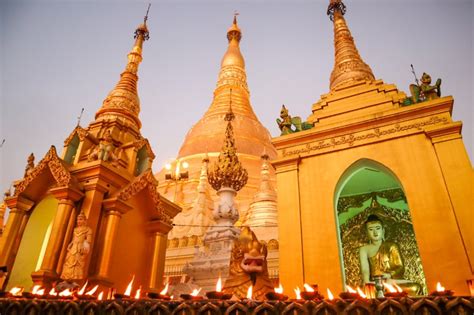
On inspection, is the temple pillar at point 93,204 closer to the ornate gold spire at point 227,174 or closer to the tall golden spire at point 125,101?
the tall golden spire at point 125,101

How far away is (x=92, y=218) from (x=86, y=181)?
97 centimetres

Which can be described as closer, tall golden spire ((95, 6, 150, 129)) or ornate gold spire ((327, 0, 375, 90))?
ornate gold spire ((327, 0, 375, 90))

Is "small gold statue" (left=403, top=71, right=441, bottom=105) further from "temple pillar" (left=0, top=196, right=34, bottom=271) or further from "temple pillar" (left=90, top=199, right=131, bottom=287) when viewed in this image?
"temple pillar" (left=0, top=196, right=34, bottom=271)

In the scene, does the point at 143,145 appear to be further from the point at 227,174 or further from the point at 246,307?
the point at 246,307

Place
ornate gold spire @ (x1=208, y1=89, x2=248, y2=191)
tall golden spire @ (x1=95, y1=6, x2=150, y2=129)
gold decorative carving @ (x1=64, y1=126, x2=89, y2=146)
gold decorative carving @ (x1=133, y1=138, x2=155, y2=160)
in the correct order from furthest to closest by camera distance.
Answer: ornate gold spire @ (x1=208, y1=89, x2=248, y2=191) → tall golden spire @ (x1=95, y1=6, x2=150, y2=129) → gold decorative carving @ (x1=133, y1=138, x2=155, y2=160) → gold decorative carving @ (x1=64, y1=126, x2=89, y2=146)

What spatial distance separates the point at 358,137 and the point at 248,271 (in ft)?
12.9

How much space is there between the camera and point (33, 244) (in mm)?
8305

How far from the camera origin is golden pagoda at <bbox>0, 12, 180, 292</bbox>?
6.88 meters

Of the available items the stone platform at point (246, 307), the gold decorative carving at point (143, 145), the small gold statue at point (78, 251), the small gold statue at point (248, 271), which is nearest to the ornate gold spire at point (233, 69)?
the gold decorative carving at point (143, 145)

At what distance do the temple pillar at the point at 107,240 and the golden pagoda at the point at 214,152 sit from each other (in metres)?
7.66

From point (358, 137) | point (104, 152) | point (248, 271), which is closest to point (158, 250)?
point (104, 152)

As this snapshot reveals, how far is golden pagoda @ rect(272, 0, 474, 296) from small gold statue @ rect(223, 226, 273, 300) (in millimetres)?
1922

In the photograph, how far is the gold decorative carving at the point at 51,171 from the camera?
758 centimetres

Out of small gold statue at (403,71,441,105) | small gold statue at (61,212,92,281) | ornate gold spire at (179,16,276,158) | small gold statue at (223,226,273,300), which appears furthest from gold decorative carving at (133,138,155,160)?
ornate gold spire at (179,16,276,158)
